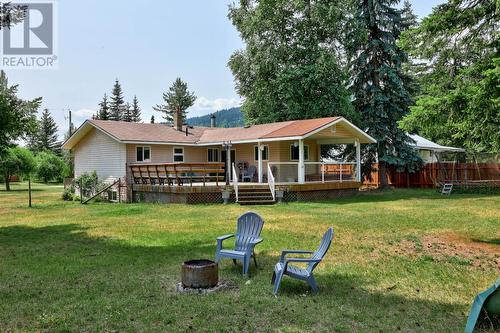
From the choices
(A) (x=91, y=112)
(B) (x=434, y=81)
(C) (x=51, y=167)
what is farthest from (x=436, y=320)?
(A) (x=91, y=112)

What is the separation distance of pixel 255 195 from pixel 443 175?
14.1m

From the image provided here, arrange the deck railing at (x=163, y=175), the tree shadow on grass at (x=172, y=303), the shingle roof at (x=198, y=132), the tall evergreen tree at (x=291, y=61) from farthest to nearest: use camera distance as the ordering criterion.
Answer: the tall evergreen tree at (x=291, y=61) < the shingle roof at (x=198, y=132) < the deck railing at (x=163, y=175) < the tree shadow on grass at (x=172, y=303)

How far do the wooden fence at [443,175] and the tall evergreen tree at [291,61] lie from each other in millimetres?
6118

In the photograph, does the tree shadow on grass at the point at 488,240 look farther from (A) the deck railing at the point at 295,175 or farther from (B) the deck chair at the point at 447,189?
(B) the deck chair at the point at 447,189

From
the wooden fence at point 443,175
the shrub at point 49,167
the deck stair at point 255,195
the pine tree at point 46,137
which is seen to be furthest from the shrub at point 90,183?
the pine tree at point 46,137

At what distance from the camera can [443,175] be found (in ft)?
85.7

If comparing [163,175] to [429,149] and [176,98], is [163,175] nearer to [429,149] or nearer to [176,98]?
[429,149]

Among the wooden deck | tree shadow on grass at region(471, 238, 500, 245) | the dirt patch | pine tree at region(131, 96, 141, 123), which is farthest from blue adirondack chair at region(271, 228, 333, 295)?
pine tree at region(131, 96, 141, 123)

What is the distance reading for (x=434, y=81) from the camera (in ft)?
31.4

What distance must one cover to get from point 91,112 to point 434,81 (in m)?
66.9

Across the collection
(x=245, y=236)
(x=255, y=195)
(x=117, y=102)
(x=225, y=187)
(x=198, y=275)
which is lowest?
(x=198, y=275)

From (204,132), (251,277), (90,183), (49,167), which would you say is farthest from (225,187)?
(49,167)

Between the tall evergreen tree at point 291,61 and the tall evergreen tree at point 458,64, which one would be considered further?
the tall evergreen tree at point 291,61

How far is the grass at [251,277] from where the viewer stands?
15.8 feet
